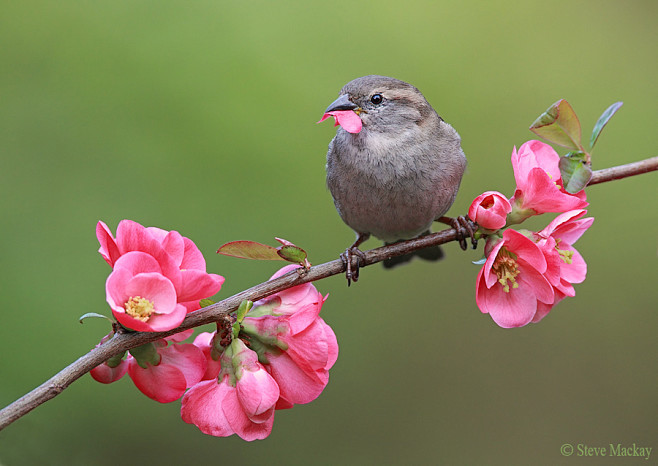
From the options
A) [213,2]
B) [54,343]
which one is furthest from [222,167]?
[54,343]

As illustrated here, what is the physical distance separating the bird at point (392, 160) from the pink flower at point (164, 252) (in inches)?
38.4

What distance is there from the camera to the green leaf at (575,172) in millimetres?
1605

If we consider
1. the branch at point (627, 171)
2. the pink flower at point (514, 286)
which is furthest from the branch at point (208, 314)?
the pink flower at point (514, 286)

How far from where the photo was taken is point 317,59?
13.5 ft

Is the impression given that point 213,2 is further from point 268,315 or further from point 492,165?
point 268,315

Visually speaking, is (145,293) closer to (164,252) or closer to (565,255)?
(164,252)

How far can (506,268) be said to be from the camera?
63.7 inches

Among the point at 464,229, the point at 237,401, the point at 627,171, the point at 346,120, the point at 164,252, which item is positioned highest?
the point at 346,120

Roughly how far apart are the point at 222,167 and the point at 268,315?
2.47m

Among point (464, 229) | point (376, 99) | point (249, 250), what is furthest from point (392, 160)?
point (249, 250)

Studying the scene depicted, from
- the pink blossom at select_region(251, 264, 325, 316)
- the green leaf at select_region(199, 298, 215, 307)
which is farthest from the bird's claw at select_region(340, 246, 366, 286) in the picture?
the green leaf at select_region(199, 298, 215, 307)

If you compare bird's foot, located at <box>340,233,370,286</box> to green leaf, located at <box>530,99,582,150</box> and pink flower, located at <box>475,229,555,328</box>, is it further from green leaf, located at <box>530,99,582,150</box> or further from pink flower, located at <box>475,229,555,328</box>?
green leaf, located at <box>530,99,582,150</box>

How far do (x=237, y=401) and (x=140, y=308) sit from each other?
314mm

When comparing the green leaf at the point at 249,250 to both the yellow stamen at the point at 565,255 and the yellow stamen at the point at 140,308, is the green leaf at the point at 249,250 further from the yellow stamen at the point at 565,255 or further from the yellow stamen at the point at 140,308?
the yellow stamen at the point at 565,255
